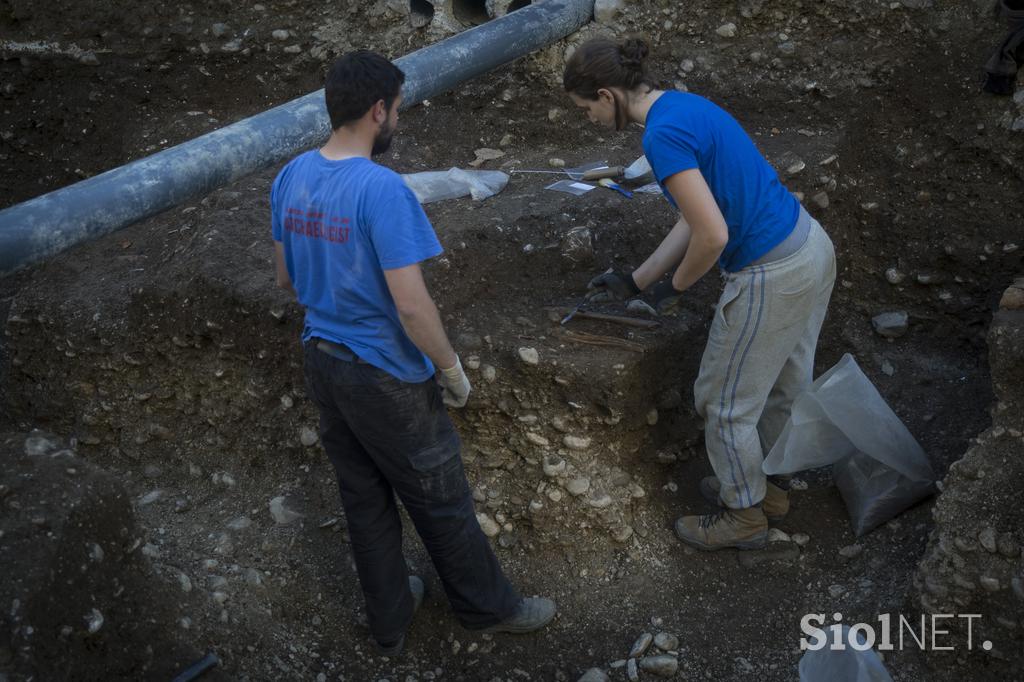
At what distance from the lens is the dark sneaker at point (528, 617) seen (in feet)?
9.85

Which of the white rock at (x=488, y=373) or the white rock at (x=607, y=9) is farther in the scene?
the white rock at (x=607, y=9)

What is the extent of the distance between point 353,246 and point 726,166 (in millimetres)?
1066

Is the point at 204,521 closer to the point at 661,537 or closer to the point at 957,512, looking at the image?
the point at 661,537

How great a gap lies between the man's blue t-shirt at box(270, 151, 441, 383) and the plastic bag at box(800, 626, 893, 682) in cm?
138

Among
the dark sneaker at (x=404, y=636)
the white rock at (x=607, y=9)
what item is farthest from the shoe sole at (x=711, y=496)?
the white rock at (x=607, y=9)

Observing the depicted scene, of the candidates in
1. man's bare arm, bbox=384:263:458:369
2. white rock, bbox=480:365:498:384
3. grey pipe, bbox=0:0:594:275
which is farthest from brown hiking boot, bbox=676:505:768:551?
grey pipe, bbox=0:0:594:275

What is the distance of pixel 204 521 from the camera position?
349cm

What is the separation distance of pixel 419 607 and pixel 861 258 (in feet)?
8.09

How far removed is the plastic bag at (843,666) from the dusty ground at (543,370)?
197mm

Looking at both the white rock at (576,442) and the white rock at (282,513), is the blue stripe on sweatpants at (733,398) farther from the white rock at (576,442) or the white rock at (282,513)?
the white rock at (282,513)

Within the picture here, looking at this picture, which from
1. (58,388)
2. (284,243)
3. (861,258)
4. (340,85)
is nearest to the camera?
(340,85)

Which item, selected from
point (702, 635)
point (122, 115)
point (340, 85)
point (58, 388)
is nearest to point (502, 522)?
point (702, 635)

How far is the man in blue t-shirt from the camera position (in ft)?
7.57

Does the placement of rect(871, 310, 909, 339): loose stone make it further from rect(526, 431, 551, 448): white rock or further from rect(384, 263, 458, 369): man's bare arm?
rect(384, 263, 458, 369): man's bare arm
